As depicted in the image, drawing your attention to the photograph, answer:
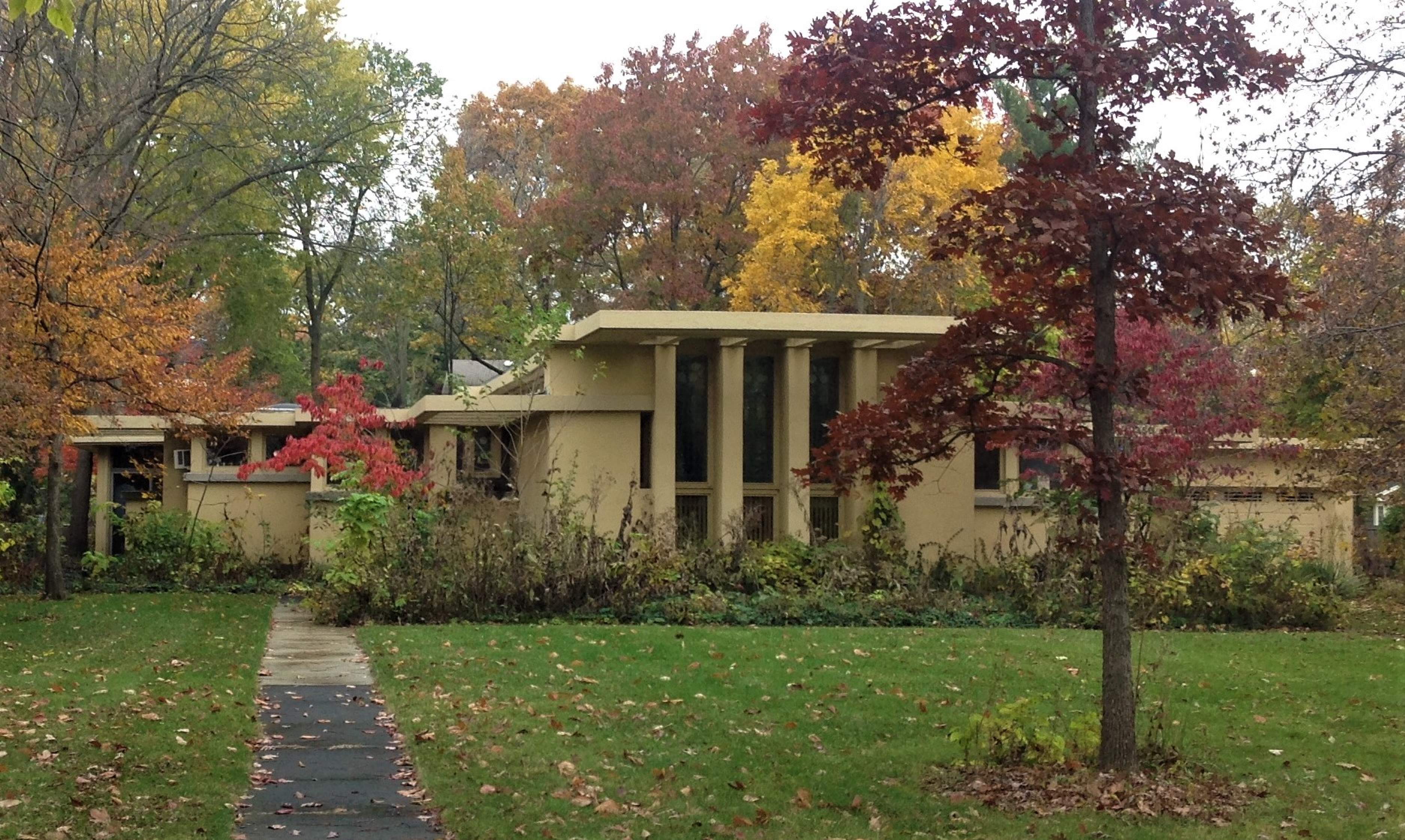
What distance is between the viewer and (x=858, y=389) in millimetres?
20047

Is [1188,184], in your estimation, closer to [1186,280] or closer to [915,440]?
[1186,280]

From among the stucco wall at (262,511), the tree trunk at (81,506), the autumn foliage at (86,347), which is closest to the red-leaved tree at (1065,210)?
the autumn foliage at (86,347)

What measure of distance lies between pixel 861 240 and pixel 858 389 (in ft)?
45.1

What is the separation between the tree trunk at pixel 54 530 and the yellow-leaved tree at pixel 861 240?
17.0 metres

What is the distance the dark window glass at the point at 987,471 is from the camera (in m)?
20.7

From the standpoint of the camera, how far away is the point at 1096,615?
16.6 meters

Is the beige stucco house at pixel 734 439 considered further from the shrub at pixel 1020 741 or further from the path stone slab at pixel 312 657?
the shrub at pixel 1020 741

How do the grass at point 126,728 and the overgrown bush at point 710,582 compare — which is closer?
the grass at point 126,728

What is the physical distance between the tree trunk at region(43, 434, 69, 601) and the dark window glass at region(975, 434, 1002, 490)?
507 inches

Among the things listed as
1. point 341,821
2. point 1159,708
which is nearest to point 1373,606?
point 1159,708

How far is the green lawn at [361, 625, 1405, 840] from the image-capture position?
24.0ft

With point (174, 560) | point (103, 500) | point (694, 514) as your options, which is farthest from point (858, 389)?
point (103, 500)

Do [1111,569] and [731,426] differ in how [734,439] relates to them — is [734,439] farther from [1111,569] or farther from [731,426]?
[1111,569]

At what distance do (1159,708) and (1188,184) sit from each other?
3.13 m
